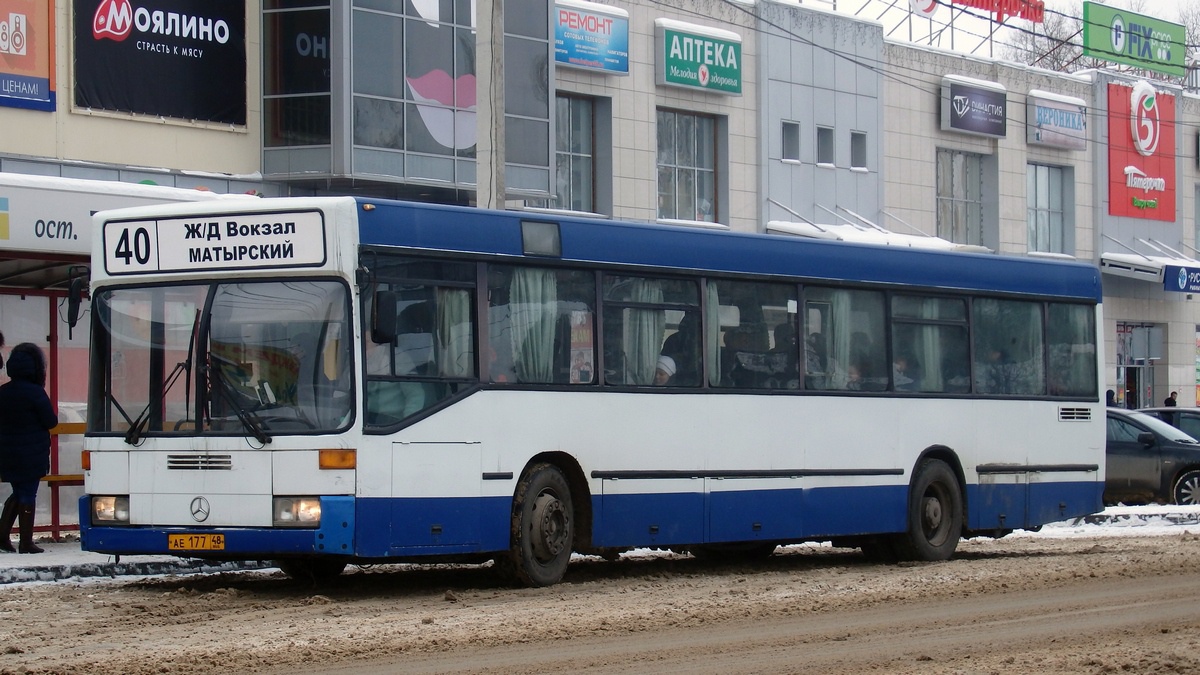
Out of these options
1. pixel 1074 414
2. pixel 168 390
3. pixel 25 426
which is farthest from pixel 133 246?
pixel 1074 414

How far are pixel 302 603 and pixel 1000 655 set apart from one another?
15.6ft

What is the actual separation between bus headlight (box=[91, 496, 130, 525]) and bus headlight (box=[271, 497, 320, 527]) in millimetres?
1241

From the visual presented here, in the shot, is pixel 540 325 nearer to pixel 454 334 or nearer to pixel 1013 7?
pixel 454 334

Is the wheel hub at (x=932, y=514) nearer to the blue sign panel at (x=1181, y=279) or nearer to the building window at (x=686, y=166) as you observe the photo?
the building window at (x=686, y=166)

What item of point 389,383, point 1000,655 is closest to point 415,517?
point 389,383

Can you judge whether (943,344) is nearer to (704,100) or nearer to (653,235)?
(653,235)

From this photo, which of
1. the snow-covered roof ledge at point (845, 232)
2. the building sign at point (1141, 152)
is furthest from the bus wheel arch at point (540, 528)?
the building sign at point (1141, 152)

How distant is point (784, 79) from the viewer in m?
38.5

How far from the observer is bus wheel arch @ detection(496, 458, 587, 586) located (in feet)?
43.9

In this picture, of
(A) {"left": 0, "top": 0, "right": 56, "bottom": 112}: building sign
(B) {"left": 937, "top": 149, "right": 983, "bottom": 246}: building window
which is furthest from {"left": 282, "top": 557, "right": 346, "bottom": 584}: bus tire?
(B) {"left": 937, "top": 149, "right": 983, "bottom": 246}: building window

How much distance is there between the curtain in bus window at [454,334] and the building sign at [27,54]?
14616mm

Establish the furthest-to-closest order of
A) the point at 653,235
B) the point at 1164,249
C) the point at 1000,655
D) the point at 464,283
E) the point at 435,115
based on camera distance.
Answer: the point at 1164,249, the point at 435,115, the point at 653,235, the point at 464,283, the point at 1000,655

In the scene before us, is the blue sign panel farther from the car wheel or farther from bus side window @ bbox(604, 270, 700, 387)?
bus side window @ bbox(604, 270, 700, 387)

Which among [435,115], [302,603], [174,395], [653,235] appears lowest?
[302,603]
